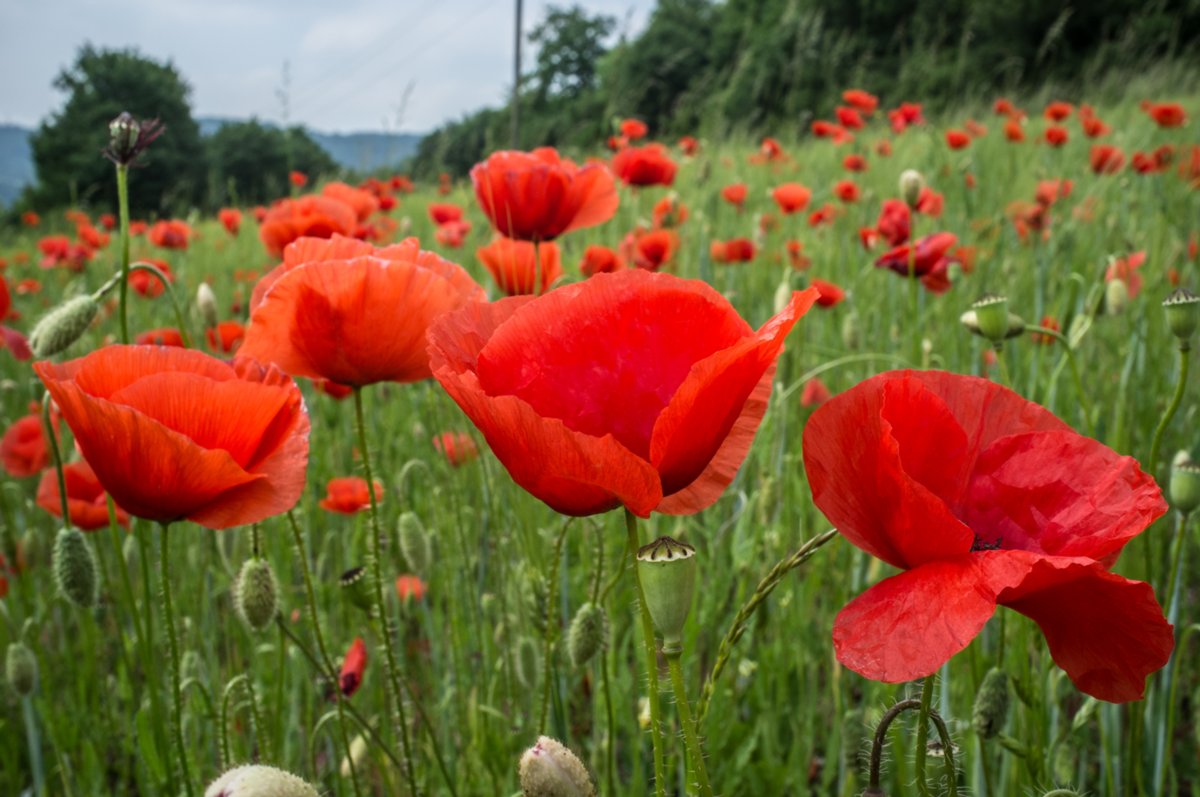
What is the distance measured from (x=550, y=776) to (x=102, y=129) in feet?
79.4

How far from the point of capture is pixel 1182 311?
0.89 metres

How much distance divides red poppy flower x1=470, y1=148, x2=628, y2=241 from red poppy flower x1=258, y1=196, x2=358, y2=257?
0.39m

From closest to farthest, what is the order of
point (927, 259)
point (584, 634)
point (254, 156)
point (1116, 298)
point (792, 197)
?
1. point (584, 634)
2. point (1116, 298)
3. point (927, 259)
4. point (792, 197)
5. point (254, 156)

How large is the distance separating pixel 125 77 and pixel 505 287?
95.3 feet

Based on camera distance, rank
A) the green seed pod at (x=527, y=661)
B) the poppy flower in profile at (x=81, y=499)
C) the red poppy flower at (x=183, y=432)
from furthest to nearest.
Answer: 1. the poppy flower in profile at (x=81, y=499)
2. the green seed pod at (x=527, y=661)
3. the red poppy flower at (x=183, y=432)

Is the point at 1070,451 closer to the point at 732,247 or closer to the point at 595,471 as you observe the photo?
the point at 595,471

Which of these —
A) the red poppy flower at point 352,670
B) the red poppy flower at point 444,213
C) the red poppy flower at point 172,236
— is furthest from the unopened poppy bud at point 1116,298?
the red poppy flower at point 172,236

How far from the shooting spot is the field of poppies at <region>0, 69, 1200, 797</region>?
0.55 metres

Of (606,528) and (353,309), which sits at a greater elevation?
(353,309)

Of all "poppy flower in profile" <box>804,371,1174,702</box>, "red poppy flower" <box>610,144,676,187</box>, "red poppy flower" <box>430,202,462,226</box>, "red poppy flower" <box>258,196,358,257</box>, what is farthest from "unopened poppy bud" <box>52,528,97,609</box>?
"red poppy flower" <box>430,202,462,226</box>

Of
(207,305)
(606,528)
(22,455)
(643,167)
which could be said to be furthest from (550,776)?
(643,167)

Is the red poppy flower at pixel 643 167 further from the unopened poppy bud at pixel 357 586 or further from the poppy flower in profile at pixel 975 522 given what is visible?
the poppy flower in profile at pixel 975 522

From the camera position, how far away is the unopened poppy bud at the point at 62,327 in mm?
1051

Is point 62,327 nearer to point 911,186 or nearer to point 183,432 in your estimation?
point 183,432
